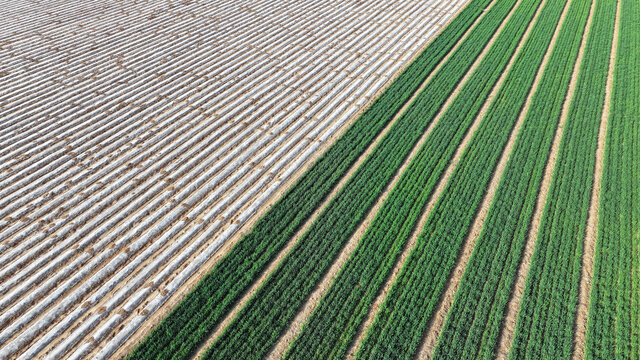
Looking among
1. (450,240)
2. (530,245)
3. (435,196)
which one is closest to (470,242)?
(450,240)

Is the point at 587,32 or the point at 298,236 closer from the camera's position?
the point at 298,236

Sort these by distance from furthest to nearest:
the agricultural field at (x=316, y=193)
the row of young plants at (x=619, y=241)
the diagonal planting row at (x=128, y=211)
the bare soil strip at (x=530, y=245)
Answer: the diagonal planting row at (x=128, y=211) < the agricultural field at (x=316, y=193) < the bare soil strip at (x=530, y=245) < the row of young plants at (x=619, y=241)

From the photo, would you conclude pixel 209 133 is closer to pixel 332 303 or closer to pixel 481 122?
pixel 332 303

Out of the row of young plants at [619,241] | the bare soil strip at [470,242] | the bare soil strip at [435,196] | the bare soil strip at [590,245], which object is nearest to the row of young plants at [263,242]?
the bare soil strip at [435,196]

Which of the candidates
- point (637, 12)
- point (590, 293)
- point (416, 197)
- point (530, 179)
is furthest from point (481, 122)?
point (637, 12)

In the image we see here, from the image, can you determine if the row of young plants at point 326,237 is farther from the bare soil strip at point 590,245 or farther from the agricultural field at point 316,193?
the bare soil strip at point 590,245

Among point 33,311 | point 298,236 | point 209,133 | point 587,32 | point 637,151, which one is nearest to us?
point 33,311

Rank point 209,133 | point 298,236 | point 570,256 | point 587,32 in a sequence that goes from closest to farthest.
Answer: point 570,256
point 298,236
point 209,133
point 587,32
